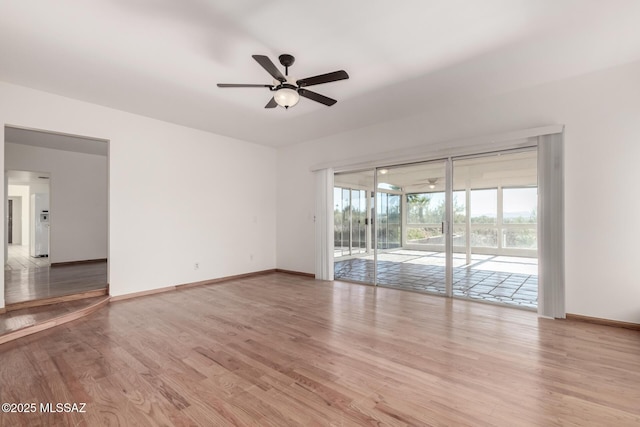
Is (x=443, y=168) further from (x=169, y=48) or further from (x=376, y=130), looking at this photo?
(x=169, y=48)

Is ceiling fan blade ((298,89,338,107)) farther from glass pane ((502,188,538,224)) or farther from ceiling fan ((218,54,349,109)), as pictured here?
glass pane ((502,188,538,224))

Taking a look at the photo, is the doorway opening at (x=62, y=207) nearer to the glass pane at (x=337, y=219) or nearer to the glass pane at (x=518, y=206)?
the glass pane at (x=337, y=219)

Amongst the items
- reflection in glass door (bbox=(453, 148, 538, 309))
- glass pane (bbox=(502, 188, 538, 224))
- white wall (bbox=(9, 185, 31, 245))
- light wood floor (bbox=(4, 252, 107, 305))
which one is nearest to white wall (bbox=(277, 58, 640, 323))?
reflection in glass door (bbox=(453, 148, 538, 309))

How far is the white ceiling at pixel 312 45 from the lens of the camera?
2402mm

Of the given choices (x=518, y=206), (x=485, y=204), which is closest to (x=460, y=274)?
(x=485, y=204)

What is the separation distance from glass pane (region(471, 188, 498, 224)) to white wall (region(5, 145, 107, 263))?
881cm

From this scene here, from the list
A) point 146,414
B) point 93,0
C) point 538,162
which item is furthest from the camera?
point 538,162

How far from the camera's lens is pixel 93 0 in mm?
2291

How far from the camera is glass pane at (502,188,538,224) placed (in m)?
4.60

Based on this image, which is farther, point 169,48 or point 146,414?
point 169,48

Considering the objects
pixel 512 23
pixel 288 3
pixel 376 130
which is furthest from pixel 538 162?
pixel 288 3

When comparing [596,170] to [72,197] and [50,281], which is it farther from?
[72,197]

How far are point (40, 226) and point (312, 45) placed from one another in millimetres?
9246

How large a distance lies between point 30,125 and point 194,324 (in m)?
3.54
